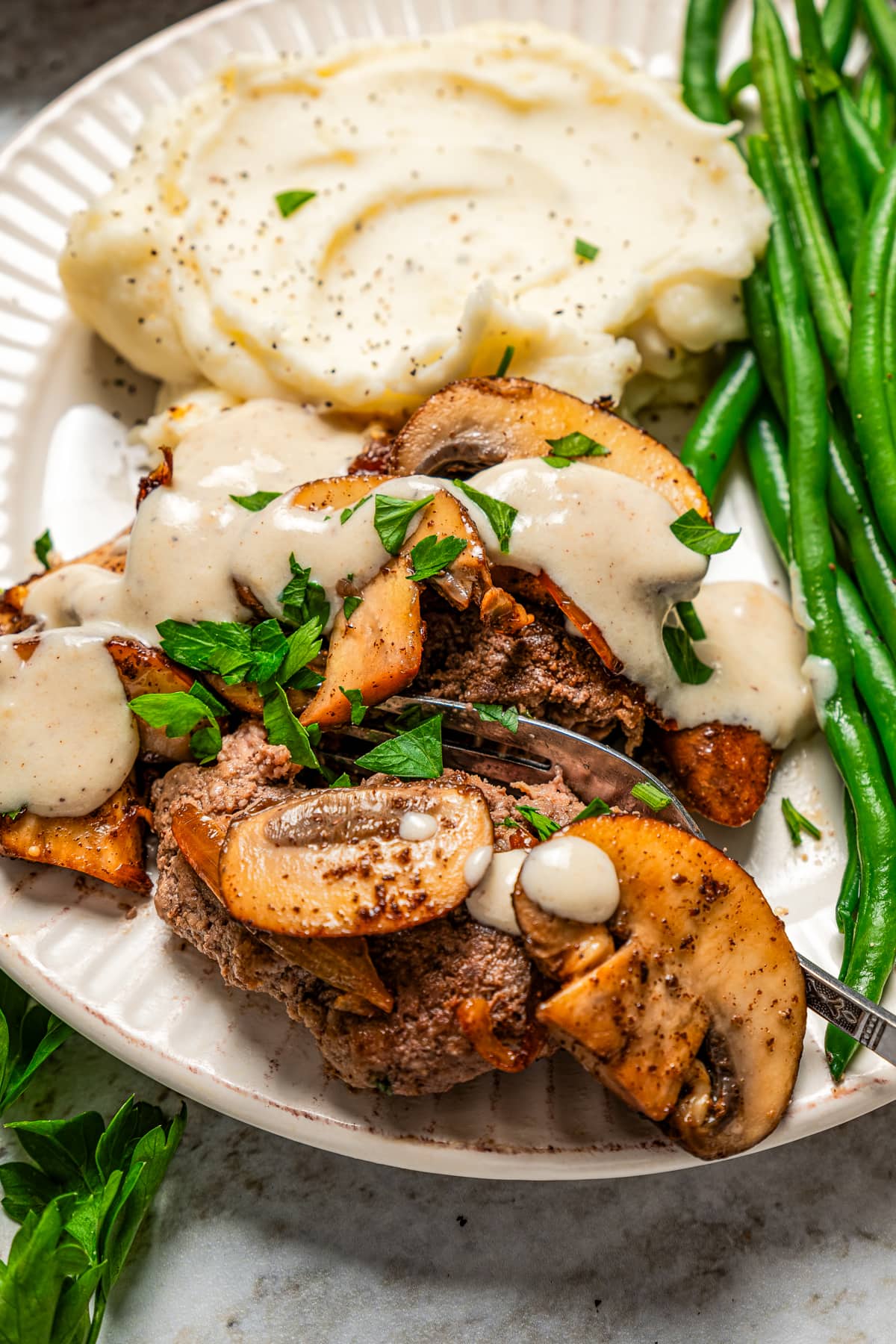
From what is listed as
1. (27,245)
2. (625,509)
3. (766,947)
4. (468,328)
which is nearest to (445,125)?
(468,328)

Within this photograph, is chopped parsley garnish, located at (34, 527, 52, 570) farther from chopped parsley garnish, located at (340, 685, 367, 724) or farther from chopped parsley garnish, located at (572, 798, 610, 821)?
chopped parsley garnish, located at (572, 798, 610, 821)

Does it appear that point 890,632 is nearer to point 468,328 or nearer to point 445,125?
point 468,328

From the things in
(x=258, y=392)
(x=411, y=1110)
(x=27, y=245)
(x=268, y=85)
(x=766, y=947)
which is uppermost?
(x=268, y=85)

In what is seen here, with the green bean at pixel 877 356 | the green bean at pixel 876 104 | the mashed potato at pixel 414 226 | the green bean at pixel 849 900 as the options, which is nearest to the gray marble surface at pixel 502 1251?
the green bean at pixel 849 900

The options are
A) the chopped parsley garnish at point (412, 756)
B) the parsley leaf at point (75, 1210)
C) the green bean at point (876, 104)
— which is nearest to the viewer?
the parsley leaf at point (75, 1210)

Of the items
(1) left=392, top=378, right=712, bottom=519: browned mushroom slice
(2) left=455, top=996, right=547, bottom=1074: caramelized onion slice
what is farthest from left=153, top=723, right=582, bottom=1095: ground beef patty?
(1) left=392, top=378, right=712, bottom=519: browned mushroom slice

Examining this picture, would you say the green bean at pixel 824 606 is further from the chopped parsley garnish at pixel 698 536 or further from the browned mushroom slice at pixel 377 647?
the browned mushroom slice at pixel 377 647
